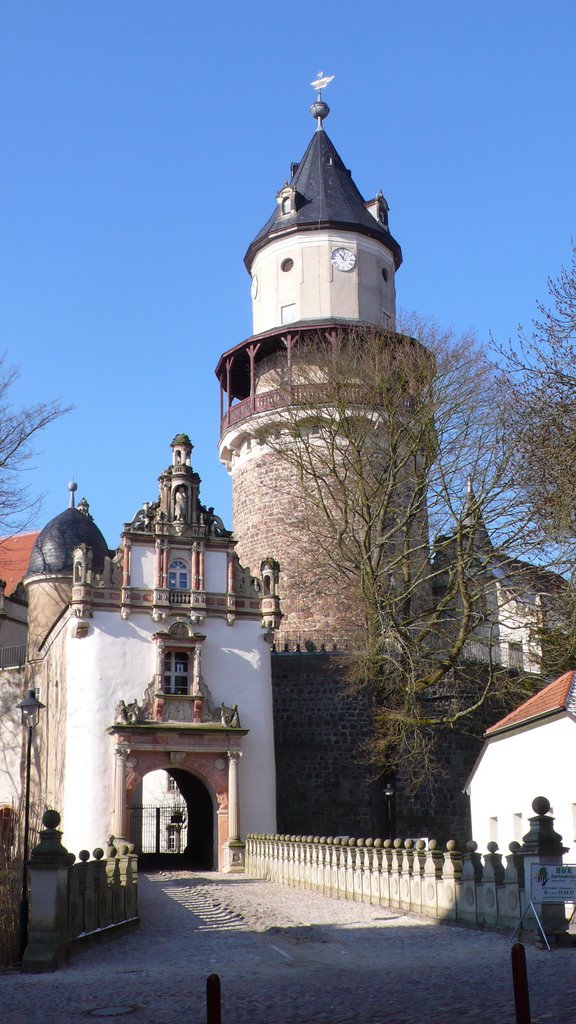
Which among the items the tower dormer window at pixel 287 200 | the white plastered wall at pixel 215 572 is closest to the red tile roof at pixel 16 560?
the tower dormer window at pixel 287 200

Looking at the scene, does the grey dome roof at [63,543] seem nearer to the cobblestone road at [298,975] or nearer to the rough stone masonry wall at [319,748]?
the rough stone masonry wall at [319,748]

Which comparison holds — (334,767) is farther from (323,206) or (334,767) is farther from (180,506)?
(323,206)

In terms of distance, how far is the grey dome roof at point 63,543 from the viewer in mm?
42469

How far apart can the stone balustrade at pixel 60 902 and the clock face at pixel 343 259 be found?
29.5 metres

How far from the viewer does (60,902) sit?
13484 millimetres

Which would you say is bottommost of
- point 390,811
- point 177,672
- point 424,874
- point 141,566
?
point 424,874

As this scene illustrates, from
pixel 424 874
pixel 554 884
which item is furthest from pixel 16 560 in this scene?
pixel 554 884

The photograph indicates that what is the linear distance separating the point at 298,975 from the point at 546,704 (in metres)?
10.8

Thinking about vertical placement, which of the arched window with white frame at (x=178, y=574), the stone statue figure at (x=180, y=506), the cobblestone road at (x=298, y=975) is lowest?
A: the cobblestone road at (x=298, y=975)

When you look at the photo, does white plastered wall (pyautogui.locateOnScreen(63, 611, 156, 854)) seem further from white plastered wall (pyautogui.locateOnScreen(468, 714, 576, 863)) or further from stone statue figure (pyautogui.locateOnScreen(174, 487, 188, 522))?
white plastered wall (pyautogui.locateOnScreen(468, 714, 576, 863))

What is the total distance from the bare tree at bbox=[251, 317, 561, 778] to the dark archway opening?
628 cm

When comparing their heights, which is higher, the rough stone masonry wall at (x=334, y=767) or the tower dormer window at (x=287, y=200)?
the tower dormer window at (x=287, y=200)

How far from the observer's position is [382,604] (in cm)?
2856

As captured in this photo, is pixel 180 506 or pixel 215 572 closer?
pixel 215 572
